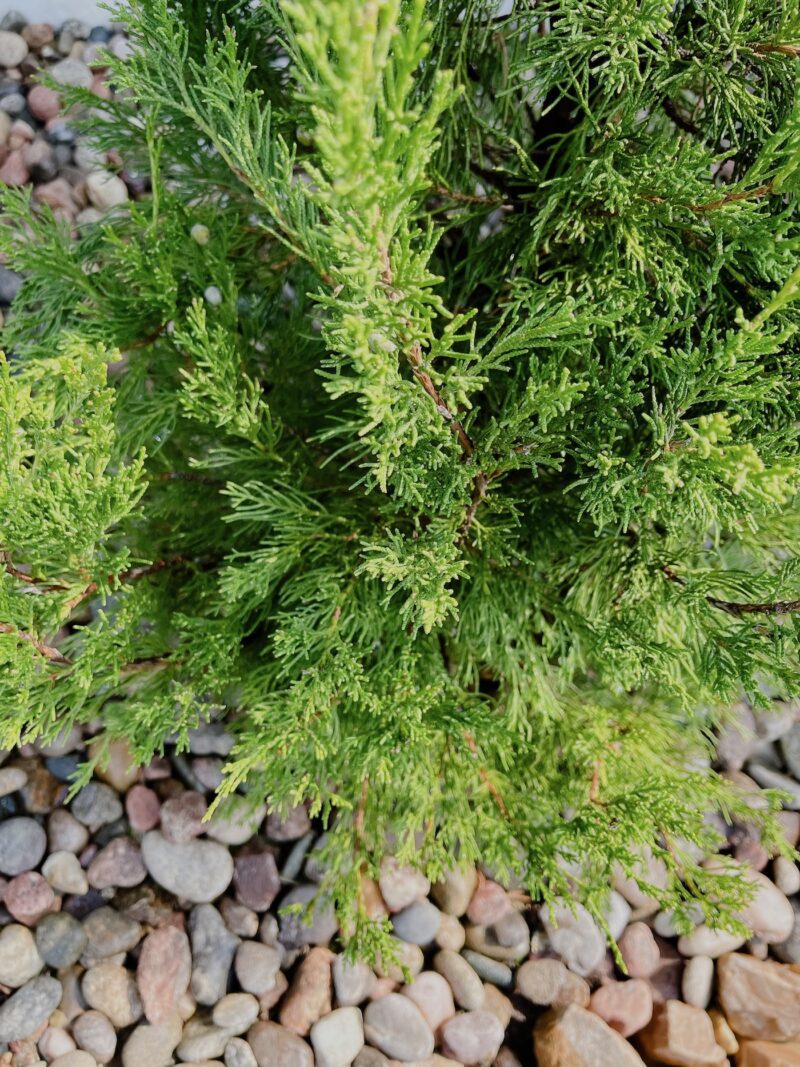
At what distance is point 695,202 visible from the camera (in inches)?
38.1

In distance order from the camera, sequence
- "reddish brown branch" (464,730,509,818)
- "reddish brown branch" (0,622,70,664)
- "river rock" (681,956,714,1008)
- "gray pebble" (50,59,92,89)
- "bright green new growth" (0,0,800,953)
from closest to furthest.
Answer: "bright green new growth" (0,0,800,953)
"reddish brown branch" (0,622,70,664)
"reddish brown branch" (464,730,509,818)
"river rock" (681,956,714,1008)
"gray pebble" (50,59,92,89)

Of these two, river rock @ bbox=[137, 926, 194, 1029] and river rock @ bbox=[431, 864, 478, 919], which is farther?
river rock @ bbox=[431, 864, 478, 919]

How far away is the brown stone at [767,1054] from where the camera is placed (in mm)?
1544

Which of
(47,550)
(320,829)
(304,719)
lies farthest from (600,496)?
(320,829)

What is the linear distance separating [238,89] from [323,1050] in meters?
1.56

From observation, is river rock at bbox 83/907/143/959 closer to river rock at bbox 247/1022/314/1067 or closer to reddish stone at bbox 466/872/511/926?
river rock at bbox 247/1022/314/1067

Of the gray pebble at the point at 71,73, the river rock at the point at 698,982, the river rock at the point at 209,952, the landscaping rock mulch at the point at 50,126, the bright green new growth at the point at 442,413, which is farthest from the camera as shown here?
the gray pebble at the point at 71,73

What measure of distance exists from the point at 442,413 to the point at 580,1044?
127 centimetres

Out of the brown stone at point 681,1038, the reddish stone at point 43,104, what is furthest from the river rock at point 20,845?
the reddish stone at point 43,104

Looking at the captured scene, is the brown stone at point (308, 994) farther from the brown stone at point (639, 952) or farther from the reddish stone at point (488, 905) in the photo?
the brown stone at point (639, 952)

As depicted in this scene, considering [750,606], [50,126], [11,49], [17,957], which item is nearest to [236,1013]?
[17,957]

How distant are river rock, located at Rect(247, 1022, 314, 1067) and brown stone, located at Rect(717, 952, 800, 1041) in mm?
839

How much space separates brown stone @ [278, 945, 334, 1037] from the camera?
1.55m

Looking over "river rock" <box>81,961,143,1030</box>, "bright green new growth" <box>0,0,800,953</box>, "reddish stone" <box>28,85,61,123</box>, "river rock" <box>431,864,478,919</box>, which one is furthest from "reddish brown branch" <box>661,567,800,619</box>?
"reddish stone" <box>28,85,61,123</box>
